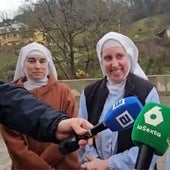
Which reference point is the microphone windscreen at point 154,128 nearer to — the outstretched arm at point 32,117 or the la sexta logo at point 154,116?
the la sexta logo at point 154,116

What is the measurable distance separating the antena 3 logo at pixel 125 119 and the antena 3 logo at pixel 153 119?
0.86 feet

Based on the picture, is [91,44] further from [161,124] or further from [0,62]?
[161,124]

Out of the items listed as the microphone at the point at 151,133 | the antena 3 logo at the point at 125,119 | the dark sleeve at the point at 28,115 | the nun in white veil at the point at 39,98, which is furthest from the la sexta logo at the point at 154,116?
the nun in white veil at the point at 39,98

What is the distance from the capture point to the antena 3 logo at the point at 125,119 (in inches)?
64.4

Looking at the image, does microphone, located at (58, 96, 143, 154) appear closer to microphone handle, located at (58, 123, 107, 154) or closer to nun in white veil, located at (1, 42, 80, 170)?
microphone handle, located at (58, 123, 107, 154)

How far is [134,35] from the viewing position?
66.1 feet

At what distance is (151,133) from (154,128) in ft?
0.08

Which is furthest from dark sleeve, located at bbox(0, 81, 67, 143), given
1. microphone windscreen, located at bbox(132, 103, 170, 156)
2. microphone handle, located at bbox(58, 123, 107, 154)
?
microphone windscreen, located at bbox(132, 103, 170, 156)

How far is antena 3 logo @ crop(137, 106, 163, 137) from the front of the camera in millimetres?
1320

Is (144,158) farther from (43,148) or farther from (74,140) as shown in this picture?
(43,148)

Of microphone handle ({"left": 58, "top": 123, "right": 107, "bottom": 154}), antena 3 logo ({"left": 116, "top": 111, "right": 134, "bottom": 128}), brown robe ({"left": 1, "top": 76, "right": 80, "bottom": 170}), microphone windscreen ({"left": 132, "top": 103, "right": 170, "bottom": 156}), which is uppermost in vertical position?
microphone windscreen ({"left": 132, "top": 103, "right": 170, "bottom": 156})

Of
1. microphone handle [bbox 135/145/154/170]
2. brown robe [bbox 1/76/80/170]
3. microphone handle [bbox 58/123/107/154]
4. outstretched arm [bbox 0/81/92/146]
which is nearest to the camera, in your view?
microphone handle [bbox 135/145/154/170]

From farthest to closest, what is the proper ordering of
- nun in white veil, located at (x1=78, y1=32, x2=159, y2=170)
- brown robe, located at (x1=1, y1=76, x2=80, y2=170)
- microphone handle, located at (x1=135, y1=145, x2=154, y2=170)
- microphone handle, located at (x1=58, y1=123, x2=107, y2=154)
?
brown robe, located at (x1=1, y1=76, x2=80, y2=170) < nun in white veil, located at (x1=78, y1=32, x2=159, y2=170) < microphone handle, located at (x1=58, y1=123, x2=107, y2=154) < microphone handle, located at (x1=135, y1=145, x2=154, y2=170)

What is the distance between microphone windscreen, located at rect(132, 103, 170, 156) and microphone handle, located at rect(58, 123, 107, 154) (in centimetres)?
24
